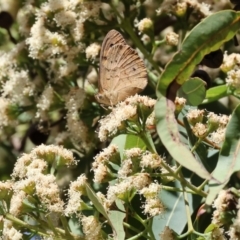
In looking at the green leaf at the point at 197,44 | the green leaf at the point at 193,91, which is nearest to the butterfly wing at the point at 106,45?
the green leaf at the point at 193,91

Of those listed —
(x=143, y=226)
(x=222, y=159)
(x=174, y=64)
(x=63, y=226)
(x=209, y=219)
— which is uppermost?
(x=174, y=64)

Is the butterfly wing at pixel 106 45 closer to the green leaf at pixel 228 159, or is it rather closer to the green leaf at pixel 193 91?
the green leaf at pixel 193 91

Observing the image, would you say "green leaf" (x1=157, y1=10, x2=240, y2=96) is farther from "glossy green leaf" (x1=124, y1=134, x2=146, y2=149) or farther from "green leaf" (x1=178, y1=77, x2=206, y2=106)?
"glossy green leaf" (x1=124, y1=134, x2=146, y2=149)

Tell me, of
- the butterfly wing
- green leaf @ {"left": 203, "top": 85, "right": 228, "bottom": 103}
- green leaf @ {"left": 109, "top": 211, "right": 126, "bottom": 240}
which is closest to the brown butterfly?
the butterfly wing

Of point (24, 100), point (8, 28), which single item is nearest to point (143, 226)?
point (24, 100)

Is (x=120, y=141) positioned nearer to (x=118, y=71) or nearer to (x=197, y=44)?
(x=118, y=71)

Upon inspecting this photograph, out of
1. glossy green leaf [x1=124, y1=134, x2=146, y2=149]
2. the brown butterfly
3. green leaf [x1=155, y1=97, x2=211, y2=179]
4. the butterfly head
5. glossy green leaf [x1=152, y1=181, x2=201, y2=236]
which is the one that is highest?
green leaf [x1=155, y1=97, x2=211, y2=179]

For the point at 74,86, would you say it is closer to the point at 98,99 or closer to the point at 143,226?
the point at 98,99
